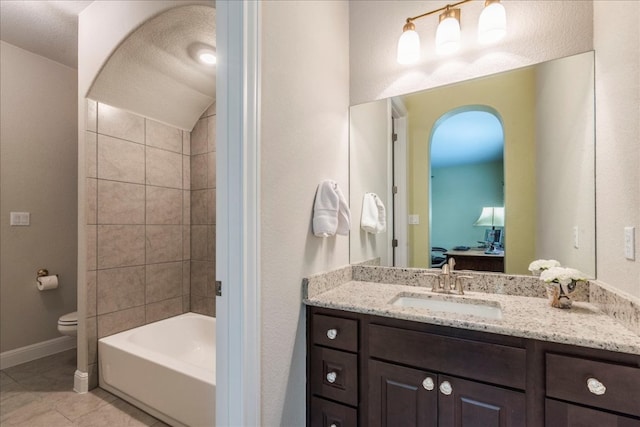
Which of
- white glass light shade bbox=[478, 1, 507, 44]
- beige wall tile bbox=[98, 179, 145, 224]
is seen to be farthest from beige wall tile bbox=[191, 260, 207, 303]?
white glass light shade bbox=[478, 1, 507, 44]

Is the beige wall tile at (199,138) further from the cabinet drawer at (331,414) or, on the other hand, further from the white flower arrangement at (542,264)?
the white flower arrangement at (542,264)

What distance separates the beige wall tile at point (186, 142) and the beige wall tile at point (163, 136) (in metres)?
0.03

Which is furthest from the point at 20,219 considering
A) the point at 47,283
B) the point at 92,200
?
the point at 92,200

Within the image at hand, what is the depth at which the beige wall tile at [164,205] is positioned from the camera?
2.58 metres

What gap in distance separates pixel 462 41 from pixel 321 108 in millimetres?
792

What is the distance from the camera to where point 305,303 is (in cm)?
137

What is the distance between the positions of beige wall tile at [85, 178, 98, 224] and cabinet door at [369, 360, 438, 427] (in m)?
2.12

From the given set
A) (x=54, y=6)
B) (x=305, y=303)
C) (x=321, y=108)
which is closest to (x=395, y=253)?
(x=305, y=303)

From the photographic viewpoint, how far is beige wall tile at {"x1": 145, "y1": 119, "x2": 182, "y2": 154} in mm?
2586

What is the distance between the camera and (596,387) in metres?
0.89

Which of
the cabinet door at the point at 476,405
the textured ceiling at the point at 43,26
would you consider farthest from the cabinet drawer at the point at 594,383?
the textured ceiling at the point at 43,26

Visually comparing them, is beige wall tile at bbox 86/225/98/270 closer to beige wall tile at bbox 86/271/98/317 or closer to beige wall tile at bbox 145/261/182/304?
beige wall tile at bbox 86/271/98/317

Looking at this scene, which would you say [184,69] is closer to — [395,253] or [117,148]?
[117,148]

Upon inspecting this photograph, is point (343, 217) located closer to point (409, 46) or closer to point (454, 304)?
point (454, 304)
